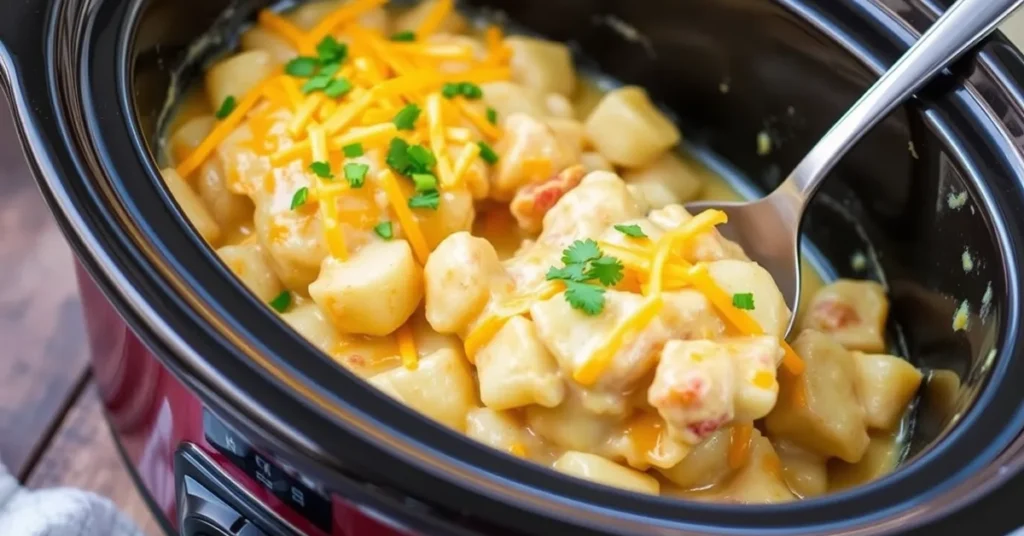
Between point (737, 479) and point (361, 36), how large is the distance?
0.76 metres

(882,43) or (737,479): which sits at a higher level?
(882,43)

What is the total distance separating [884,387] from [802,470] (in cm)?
14

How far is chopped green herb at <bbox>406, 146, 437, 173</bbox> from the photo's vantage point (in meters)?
1.14

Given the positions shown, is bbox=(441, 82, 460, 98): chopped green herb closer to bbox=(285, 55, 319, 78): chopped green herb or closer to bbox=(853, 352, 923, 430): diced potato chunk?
bbox=(285, 55, 319, 78): chopped green herb

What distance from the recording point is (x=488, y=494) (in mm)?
689

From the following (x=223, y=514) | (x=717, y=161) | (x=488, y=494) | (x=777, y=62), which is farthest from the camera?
(x=717, y=161)

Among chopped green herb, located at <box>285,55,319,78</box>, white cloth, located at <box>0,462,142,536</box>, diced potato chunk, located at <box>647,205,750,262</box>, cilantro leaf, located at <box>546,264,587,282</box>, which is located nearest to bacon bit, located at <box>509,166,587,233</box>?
diced potato chunk, located at <box>647,205,750,262</box>

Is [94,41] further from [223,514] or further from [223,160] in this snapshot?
[223,514]

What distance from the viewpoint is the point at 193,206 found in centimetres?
115

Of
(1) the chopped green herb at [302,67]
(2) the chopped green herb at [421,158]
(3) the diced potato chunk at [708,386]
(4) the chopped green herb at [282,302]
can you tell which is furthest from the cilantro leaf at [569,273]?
(1) the chopped green herb at [302,67]

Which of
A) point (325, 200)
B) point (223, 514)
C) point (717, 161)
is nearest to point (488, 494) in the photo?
point (223, 514)

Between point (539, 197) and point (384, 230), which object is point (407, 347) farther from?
point (539, 197)

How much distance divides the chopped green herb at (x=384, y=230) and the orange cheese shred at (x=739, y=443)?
0.42 meters

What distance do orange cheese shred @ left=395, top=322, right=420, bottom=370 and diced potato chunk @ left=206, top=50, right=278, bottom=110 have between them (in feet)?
1.35
